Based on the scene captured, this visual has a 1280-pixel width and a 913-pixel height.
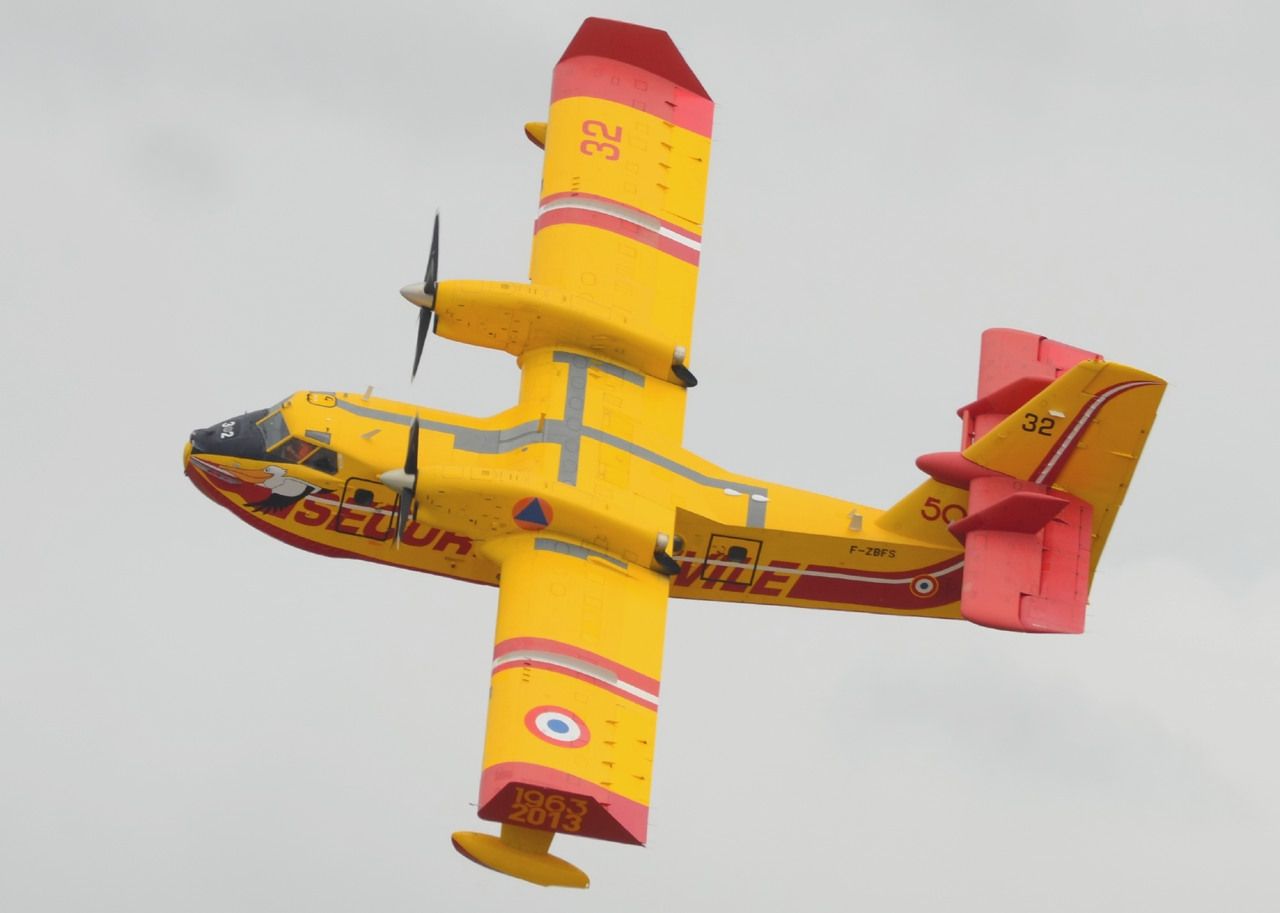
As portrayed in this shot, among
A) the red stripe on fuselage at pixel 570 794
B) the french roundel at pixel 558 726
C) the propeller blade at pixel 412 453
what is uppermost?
the propeller blade at pixel 412 453

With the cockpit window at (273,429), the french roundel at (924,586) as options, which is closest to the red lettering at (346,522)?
the cockpit window at (273,429)

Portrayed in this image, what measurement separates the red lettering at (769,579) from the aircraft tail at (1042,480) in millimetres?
2813

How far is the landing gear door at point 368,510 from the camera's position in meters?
48.8

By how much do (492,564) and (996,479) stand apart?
828 centimetres

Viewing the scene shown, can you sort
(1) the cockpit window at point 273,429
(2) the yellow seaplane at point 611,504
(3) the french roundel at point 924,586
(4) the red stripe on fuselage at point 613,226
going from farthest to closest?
1. (4) the red stripe on fuselage at point 613,226
2. (3) the french roundel at point 924,586
3. (1) the cockpit window at point 273,429
4. (2) the yellow seaplane at point 611,504

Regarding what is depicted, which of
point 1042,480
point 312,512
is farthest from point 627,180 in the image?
point 1042,480

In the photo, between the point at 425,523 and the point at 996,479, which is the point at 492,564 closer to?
the point at 425,523

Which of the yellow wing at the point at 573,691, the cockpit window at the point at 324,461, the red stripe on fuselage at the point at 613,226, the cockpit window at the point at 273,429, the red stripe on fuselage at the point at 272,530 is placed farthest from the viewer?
the red stripe on fuselage at the point at 613,226

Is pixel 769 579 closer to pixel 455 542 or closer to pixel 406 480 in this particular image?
pixel 455 542

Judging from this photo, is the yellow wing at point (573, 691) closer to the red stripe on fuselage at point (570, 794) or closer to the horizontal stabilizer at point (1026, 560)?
the red stripe on fuselage at point (570, 794)

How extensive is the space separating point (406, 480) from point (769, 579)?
6.63 metres

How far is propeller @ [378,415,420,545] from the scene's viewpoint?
47.1 meters

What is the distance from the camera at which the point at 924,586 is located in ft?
165

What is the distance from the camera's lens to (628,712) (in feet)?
153
